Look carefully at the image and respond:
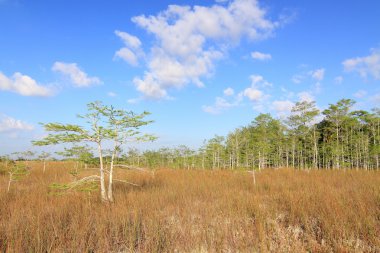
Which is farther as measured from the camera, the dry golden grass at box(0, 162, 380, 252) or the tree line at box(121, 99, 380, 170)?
the tree line at box(121, 99, 380, 170)

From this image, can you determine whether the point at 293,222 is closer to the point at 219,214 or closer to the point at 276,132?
the point at 219,214

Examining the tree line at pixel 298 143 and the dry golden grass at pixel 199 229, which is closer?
the dry golden grass at pixel 199 229

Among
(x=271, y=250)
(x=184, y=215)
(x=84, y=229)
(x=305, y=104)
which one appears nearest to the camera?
(x=271, y=250)

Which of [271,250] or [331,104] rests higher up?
[331,104]

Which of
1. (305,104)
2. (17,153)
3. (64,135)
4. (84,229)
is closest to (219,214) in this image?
(84,229)

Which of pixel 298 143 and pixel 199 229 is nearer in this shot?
pixel 199 229

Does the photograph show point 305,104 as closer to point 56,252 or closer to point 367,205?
point 367,205

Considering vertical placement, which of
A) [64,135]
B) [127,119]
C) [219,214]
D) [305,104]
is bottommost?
[219,214]

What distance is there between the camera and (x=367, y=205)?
20.3ft

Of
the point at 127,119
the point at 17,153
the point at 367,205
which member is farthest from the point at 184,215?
the point at 17,153

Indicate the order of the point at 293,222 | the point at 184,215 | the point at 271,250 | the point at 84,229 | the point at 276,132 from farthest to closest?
the point at 276,132 → the point at 184,215 → the point at 293,222 → the point at 84,229 → the point at 271,250

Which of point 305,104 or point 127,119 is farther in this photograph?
point 305,104

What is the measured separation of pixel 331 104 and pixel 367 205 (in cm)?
3133

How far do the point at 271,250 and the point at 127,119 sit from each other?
15.8 ft
